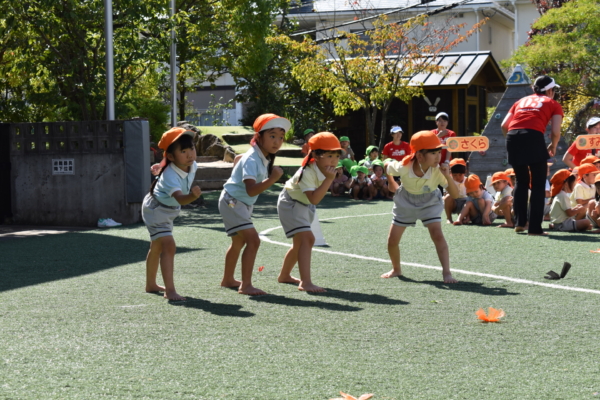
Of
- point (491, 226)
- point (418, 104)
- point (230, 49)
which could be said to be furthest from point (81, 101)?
point (418, 104)

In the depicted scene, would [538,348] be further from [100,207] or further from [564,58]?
[564,58]

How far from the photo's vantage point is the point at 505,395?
355cm

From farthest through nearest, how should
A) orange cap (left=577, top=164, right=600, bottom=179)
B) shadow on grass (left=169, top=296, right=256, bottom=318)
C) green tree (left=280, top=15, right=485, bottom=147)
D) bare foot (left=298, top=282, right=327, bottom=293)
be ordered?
green tree (left=280, top=15, right=485, bottom=147)
orange cap (left=577, top=164, right=600, bottom=179)
bare foot (left=298, top=282, right=327, bottom=293)
shadow on grass (left=169, top=296, right=256, bottom=318)

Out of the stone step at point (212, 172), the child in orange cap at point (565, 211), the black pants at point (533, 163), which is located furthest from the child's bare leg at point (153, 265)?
the stone step at point (212, 172)

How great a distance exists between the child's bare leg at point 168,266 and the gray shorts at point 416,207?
6.37ft

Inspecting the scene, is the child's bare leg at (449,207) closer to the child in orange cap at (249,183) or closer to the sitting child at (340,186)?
the child in orange cap at (249,183)

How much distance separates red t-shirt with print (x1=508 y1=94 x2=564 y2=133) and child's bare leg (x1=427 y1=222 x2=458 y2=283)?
3.71 m

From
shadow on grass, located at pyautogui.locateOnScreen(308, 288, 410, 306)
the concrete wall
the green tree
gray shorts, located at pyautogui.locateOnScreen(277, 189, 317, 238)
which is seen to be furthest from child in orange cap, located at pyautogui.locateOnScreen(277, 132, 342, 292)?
the green tree

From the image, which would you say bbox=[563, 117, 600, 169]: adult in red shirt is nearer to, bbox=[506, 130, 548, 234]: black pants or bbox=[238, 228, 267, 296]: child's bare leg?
bbox=[506, 130, 548, 234]: black pants

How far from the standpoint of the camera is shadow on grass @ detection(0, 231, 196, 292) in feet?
24.3

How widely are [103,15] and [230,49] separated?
237 inches

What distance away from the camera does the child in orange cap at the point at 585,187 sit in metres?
10.6

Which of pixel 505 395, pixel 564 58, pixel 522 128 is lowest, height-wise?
pixel 505 395

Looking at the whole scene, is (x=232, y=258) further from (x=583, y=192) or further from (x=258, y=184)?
(x=583, y=192)
